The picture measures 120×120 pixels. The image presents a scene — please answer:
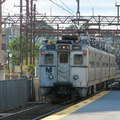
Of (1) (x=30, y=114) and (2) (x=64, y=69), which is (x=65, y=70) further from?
(1) (x=30, y=114)

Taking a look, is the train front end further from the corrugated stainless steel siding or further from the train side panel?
the corrugated stainless steel siding

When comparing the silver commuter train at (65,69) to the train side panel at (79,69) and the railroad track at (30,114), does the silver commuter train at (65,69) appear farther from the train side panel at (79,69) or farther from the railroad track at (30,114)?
the railroad track at (30,114)

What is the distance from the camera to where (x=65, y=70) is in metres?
20.8

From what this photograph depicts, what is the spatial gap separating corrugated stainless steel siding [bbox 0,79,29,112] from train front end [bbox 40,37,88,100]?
4.52ft

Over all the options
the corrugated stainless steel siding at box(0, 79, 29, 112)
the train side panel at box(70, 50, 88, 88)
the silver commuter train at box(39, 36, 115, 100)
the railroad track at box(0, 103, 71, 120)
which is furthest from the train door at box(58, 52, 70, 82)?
the corrugated stainless steel siding at box(0, 79, 29, 112)

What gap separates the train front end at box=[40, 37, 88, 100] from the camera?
2073 centimetres

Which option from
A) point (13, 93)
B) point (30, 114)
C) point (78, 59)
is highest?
point (78, 59)

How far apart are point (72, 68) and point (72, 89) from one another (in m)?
1.10

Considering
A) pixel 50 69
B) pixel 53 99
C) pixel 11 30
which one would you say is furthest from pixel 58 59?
pixel 11 30

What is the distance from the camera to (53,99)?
70.2 feet

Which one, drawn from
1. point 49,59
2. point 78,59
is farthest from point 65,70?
point 49,59

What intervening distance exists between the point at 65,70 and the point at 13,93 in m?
2.72

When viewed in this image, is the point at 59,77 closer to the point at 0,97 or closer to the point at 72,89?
the point at 72,89

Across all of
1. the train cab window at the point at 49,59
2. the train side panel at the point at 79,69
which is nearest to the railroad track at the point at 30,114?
the train side panel at the point at 79,69
